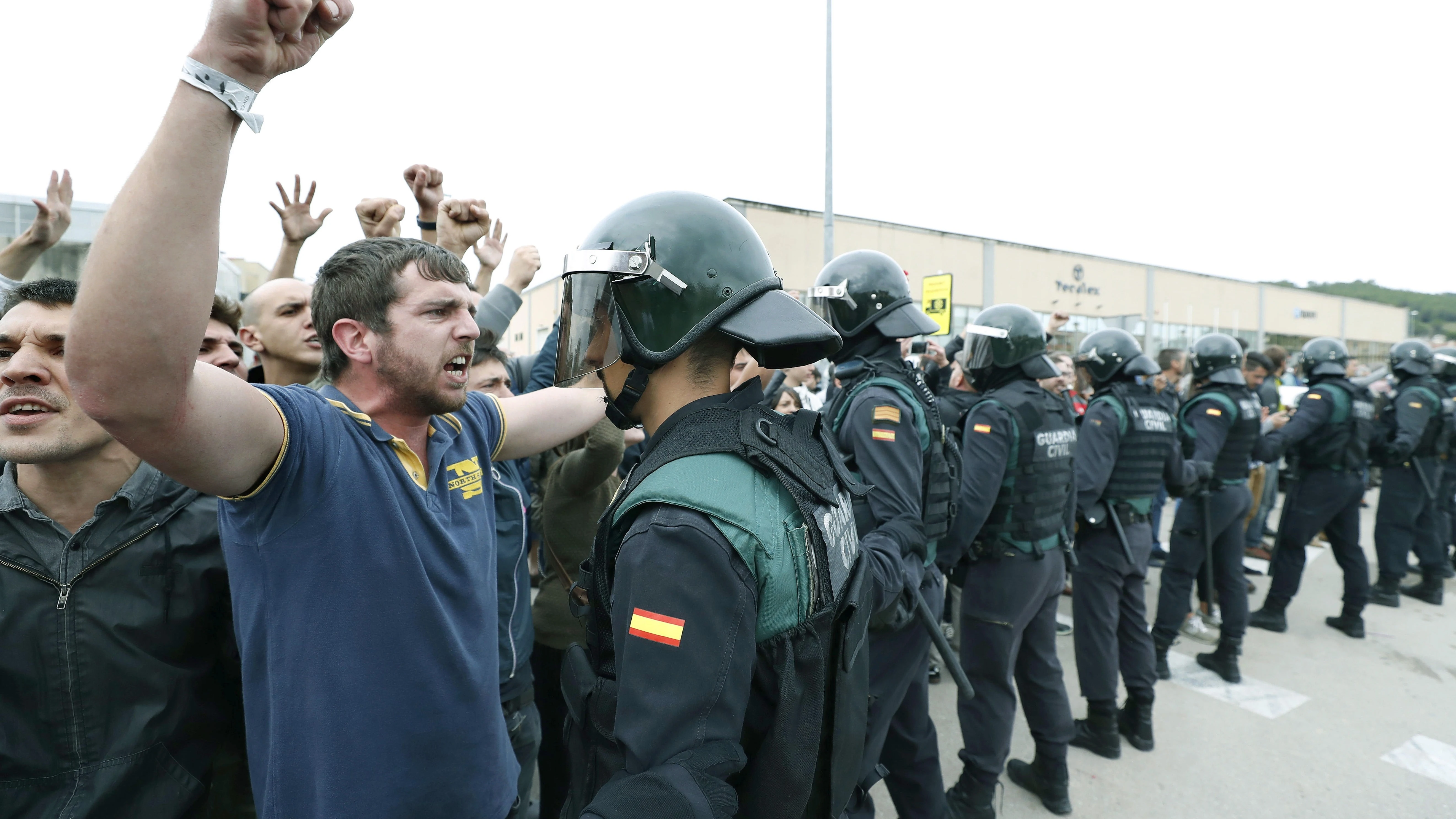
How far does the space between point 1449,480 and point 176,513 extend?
1136 cm

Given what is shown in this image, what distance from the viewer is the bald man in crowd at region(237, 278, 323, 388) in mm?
2770

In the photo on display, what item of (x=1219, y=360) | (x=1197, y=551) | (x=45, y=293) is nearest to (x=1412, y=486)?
(x=1219, y=360)

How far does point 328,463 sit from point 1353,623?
25.9 feet

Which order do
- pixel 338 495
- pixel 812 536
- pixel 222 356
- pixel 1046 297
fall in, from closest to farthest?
pixel 812 536
pixel 338 495
pixel 222 356
pixel 1046 297

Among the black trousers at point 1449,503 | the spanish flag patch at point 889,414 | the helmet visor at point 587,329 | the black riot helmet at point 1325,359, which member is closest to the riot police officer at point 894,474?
the spanish flag patch at point 889,414

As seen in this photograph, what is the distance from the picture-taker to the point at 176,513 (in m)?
1.77

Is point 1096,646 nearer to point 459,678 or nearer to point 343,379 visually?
point 459,678

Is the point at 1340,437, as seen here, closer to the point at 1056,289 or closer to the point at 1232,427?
the point at 1232,427

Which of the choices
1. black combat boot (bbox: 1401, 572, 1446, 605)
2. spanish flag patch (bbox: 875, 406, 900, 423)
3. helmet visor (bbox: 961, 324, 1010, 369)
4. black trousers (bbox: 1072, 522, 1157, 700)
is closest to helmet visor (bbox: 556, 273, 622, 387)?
spanish flag patch (bbox: 875, 406, 900, 423)

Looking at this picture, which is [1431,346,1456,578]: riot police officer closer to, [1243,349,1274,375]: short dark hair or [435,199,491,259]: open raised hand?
[1243,349,1274,375]: short dark hair

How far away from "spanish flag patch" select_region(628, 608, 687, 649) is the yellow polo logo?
927 millimetres

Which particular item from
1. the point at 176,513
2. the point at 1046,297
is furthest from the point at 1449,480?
the point at 1046,297

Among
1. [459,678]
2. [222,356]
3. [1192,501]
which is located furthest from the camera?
[1192,501]

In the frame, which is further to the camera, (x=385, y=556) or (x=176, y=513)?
(x=176, y=513)
